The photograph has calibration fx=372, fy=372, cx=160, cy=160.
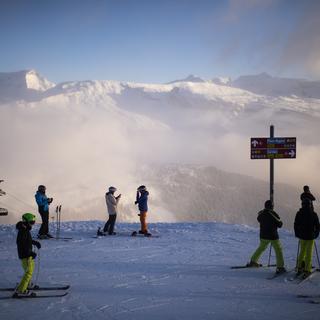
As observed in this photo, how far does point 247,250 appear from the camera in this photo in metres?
13.4

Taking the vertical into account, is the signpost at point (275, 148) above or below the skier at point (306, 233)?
above

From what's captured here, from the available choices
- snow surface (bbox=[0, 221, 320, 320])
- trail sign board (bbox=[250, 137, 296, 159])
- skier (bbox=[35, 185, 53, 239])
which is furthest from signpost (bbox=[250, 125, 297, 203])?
skier (bbox=[35, 185, 53, 239])

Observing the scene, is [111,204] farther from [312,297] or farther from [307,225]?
[312,297]

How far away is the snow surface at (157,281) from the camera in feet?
23.1

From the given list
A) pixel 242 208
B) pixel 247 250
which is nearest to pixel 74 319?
pixel 247 250

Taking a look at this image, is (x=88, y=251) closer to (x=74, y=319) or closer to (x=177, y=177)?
(x=74, y=319)

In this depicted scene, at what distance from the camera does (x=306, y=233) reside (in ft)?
30.9

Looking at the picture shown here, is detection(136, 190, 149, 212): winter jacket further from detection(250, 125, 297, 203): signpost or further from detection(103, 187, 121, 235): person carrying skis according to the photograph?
detection(250, 125, 297, 203): signpost

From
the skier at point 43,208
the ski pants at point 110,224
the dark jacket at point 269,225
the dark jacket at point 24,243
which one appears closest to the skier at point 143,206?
the ski pants at point 110,224

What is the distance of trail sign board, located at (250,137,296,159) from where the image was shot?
17266 millimetres

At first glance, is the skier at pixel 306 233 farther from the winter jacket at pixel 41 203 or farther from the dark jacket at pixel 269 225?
the winter jacket at pixel 41 203

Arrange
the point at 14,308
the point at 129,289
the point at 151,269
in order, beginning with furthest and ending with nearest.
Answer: the point at 151,269 < the point at 129,289 < the point at 14,308

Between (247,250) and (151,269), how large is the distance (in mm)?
4529

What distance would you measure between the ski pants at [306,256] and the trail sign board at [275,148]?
8.12 m
